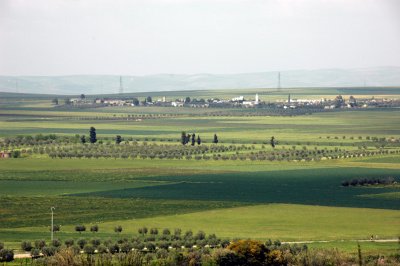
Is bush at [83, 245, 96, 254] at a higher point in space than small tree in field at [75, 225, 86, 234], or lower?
higher

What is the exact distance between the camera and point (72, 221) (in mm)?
64062

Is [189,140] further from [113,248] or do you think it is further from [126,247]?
[113,248]

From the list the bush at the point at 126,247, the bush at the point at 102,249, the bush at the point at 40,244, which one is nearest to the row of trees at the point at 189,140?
the bush at the point at 40,244

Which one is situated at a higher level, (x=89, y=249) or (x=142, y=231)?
(x=89, y=249)

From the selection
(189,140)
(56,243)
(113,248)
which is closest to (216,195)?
(56,243)

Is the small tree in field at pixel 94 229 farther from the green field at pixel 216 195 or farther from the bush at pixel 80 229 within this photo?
the green field at pixel 216 195

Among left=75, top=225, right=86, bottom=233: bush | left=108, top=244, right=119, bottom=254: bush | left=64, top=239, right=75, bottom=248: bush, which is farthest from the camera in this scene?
left=75, top=225, right=86, bottom=233: bush

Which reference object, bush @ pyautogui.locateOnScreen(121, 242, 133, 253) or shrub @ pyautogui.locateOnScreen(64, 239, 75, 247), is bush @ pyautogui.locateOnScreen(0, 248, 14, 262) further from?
bush @ pyautogui.locateOnScreen(121, 242, 133, 253)

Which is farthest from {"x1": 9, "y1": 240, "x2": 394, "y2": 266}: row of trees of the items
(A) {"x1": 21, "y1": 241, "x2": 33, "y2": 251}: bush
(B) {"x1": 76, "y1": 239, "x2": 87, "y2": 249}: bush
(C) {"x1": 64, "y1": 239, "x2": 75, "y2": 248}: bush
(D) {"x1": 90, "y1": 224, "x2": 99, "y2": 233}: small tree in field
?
(D) {"x1": 90, "y1": 224, "x2": 99, "y2": 233}: small tree in field

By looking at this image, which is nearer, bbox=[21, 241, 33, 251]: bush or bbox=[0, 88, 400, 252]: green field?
bbox=[21, 241, 33, 251]: bush

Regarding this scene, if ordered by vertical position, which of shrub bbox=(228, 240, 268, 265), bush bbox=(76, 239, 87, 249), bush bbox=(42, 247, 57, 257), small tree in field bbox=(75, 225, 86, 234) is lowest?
small tree in field bbox=(75, 225, 86, 234)

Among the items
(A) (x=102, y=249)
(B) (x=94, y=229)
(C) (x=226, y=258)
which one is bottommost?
(B) (x=94, y=229)

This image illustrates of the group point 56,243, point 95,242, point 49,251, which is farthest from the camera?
point 95,242

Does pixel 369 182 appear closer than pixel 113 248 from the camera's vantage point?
No
